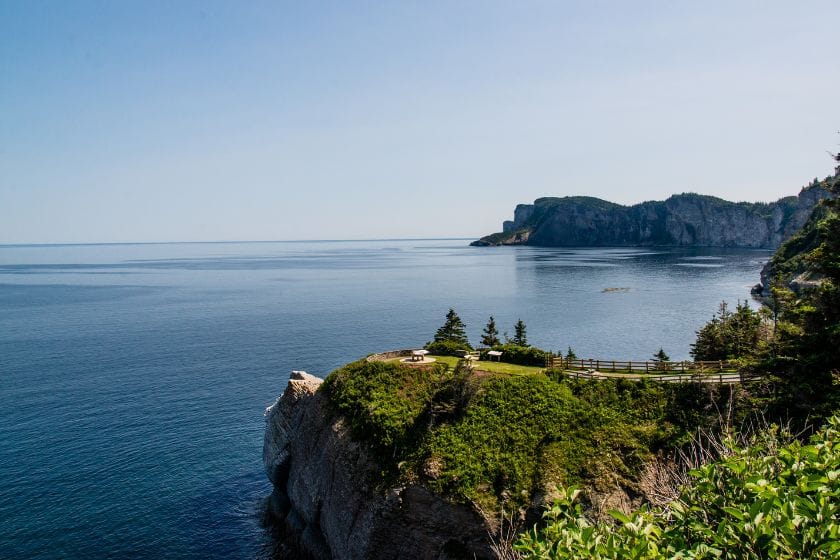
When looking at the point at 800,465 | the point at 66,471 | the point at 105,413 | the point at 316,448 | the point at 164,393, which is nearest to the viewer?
the point at 800,465

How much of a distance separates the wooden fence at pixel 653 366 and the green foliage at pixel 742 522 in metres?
27.1

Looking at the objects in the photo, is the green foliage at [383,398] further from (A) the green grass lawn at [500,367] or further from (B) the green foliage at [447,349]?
(B) the green foliage at [447,349]

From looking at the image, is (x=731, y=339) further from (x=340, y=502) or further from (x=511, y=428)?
(x=340, y=502)

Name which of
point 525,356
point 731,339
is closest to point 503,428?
point 525,356

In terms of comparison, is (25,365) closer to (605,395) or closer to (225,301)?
(225,301)

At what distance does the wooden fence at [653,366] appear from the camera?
3703 cm

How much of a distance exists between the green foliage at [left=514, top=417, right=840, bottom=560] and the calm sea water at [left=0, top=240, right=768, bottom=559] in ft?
110

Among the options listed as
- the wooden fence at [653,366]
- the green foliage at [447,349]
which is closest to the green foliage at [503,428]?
the wooden fence at [653,366]

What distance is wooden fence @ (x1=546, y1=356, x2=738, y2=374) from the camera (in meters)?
37.0

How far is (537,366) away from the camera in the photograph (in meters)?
40.4

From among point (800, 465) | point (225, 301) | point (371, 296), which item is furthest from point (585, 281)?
point (800, 465)

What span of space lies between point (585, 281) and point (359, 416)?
141994 millimetres

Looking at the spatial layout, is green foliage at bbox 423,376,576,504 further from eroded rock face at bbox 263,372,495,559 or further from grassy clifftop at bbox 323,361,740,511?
eroded rock face at bbox 263,372,495,559

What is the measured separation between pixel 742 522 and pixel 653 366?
32.9 meters
